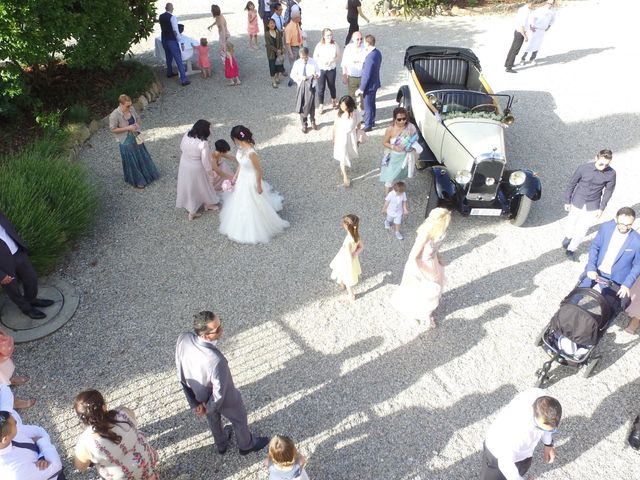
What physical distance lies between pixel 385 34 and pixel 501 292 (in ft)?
33.0

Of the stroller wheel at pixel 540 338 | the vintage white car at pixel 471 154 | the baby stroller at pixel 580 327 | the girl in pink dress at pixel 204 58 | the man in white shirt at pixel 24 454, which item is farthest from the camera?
the girl in pink dress at pixel 204 58

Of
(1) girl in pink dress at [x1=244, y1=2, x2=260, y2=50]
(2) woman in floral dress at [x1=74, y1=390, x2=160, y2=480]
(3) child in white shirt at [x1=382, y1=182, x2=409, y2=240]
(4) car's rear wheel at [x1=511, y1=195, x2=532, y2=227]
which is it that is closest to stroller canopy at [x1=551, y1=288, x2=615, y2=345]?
(4) car's rear wheel at [x1=511, y1=195, x2=532, y2=227]

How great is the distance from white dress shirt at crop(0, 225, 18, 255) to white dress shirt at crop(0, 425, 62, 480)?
253 cm

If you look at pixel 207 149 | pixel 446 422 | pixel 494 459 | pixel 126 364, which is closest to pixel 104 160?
pixel 207 149

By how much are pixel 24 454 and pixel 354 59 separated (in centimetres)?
847

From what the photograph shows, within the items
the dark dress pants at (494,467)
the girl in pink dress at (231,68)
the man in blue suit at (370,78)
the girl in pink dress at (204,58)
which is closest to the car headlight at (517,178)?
the man in blue suit at (370,78)

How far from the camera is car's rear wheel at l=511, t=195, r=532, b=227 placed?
7420 millimetres

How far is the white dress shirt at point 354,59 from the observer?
9680 mm

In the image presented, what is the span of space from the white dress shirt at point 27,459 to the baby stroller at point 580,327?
486 centimetres

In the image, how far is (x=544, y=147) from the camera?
9641 mm

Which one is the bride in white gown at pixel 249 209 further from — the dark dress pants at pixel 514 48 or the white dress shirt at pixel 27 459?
the dark dress pants at pixel 514 48

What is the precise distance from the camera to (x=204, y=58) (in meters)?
11.8

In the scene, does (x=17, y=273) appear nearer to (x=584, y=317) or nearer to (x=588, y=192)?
(x=584, y=317)

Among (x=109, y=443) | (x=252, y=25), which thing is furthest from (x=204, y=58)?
(x=109, y=443)
